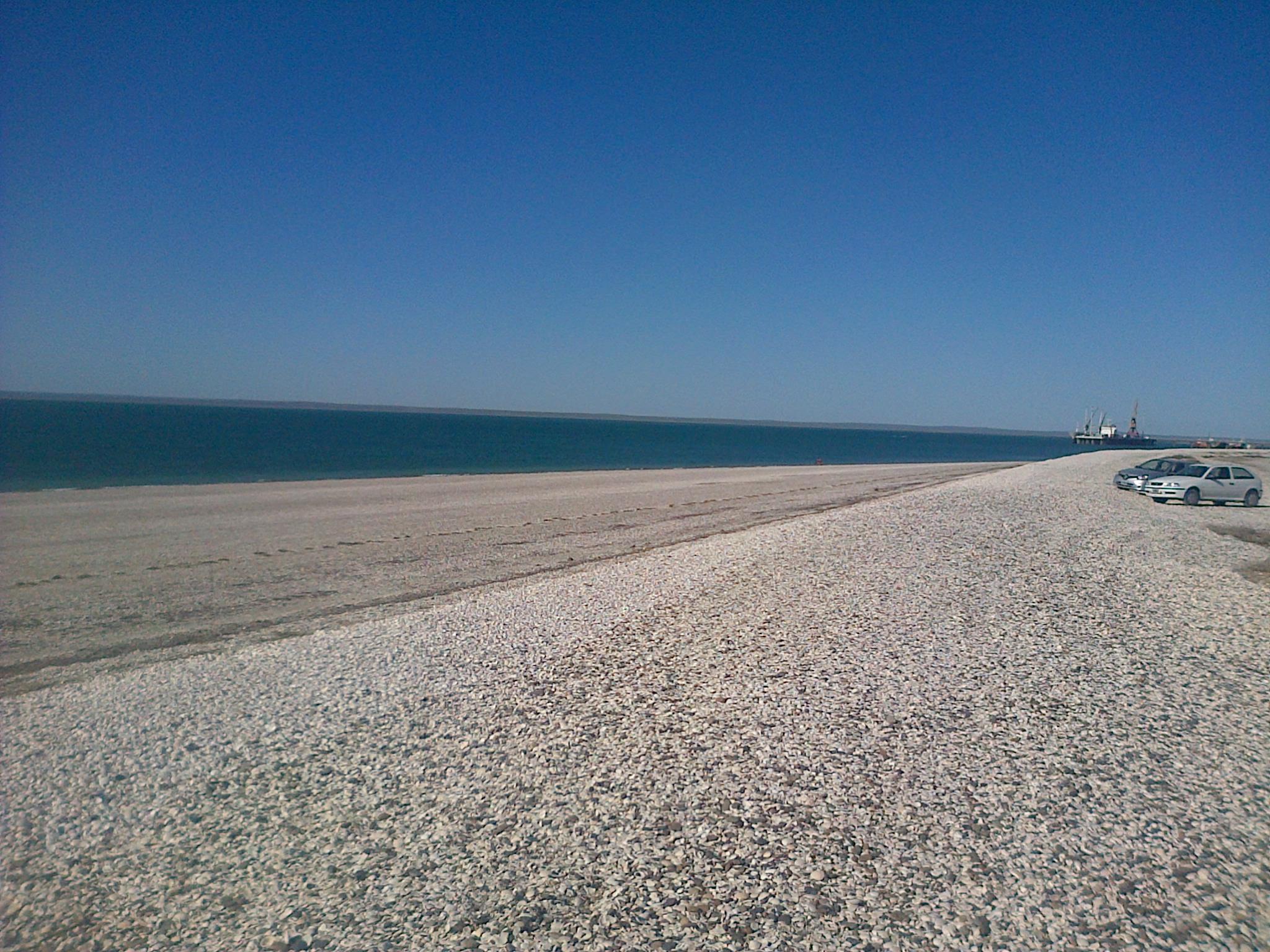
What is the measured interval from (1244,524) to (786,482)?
24962 millimetres

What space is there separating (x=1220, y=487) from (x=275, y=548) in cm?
3201

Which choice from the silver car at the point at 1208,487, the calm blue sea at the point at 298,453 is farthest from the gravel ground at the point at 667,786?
the calm blue sea at the point at 298,453

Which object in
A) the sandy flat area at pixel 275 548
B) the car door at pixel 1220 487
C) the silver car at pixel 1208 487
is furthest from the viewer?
the car door at pixel 1220 487

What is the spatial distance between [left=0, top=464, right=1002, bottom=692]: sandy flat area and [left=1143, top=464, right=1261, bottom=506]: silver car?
10.8 metres

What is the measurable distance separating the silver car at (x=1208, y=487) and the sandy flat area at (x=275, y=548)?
10805mm

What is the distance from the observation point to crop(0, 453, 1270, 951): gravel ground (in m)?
4.85

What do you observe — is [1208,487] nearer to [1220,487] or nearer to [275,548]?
[1220,487]

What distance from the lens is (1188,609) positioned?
12562 mm

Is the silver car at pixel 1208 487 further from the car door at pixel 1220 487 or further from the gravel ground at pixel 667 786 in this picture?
the gravel ground at pixel 667 786

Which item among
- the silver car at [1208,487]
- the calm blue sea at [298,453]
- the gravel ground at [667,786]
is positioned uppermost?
the silver car at [1208,487]

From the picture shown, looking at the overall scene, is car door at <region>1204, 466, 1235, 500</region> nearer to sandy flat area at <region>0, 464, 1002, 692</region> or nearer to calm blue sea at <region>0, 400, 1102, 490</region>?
sandy flat area at <region>0, 464, 1002, 692</region>

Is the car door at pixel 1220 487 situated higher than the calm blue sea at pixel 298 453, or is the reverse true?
the car door at pixel 1220 487

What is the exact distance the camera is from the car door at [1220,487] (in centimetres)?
2753

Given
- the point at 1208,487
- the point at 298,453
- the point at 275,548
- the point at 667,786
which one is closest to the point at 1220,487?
the point at 1208,487
